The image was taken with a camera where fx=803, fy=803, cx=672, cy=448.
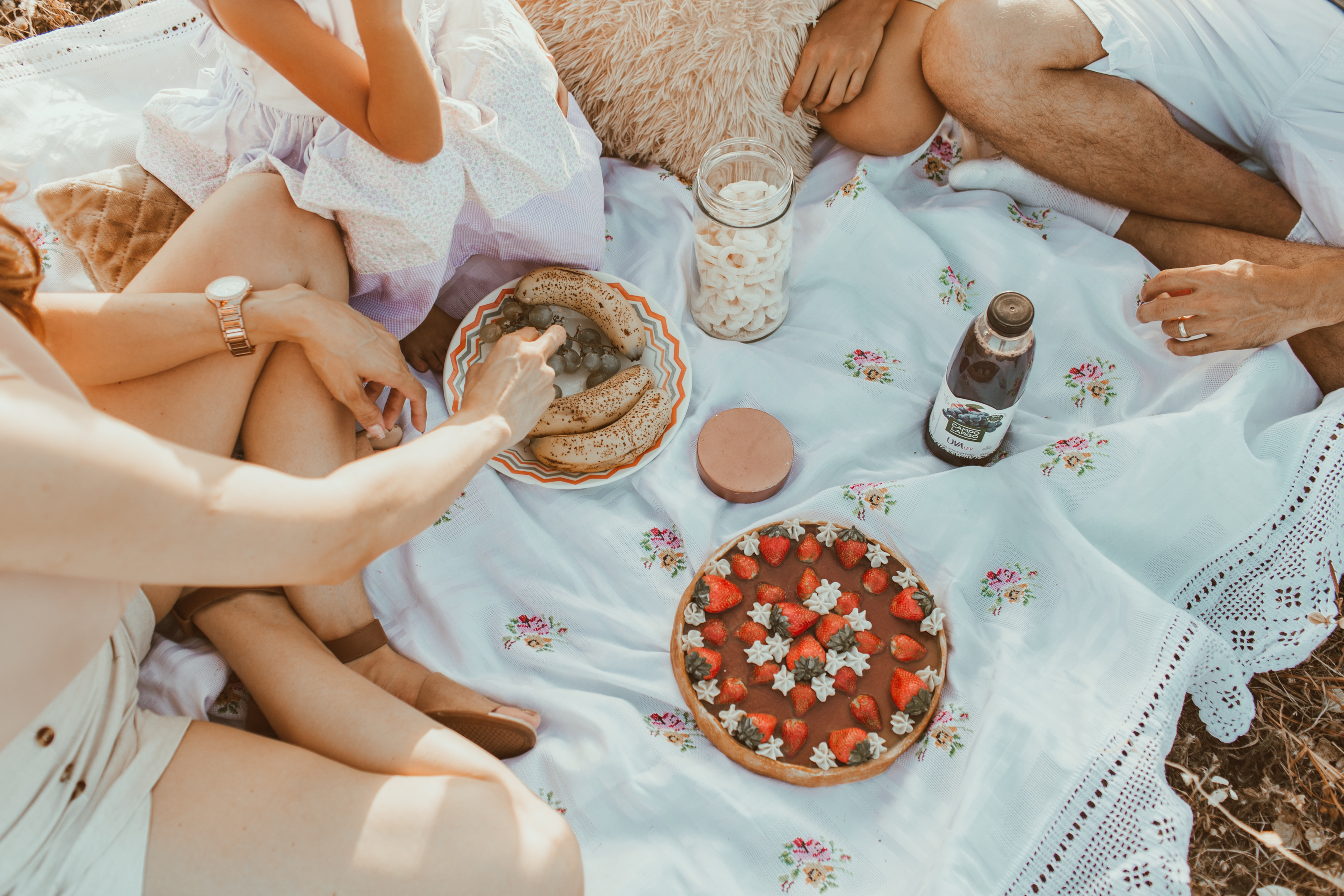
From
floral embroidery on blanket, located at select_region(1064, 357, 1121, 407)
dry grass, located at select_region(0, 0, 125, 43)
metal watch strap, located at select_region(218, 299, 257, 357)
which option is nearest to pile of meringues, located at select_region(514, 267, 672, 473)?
metal watch strap, located at select_region(218, 299, 257, 357)

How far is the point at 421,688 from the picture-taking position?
1114 mm

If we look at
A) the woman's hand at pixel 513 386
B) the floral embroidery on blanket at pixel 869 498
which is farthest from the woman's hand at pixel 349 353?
the floral embroidery on blanket at pixel 869 498

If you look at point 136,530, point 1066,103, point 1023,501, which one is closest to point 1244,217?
point 1066,103


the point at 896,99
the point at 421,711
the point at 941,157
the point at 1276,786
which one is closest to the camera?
A: the point at 421,711

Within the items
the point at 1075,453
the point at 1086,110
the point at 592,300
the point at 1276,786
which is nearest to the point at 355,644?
the point at 592,300

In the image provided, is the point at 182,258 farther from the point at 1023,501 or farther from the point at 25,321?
the point at 1023,501

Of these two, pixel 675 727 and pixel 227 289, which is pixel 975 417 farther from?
pixel 227 289

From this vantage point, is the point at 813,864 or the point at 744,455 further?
the point at 744,455

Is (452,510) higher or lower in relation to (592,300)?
lower

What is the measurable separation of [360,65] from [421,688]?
0.84 m

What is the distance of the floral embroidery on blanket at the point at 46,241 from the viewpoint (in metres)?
1.46

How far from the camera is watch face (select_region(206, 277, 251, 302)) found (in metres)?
1.04

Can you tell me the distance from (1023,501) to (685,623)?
556 millimetres

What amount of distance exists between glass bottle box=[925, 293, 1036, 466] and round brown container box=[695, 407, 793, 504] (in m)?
0.25
